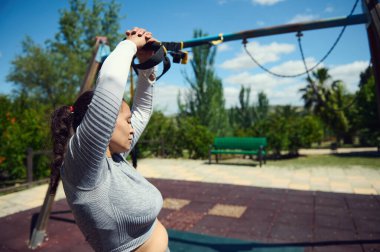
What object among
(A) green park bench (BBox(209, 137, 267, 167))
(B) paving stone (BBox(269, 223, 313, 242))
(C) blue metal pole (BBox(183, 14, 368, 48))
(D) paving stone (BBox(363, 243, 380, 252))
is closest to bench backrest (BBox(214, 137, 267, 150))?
(A) green park bench (BBox(209, 137, 267, 167))

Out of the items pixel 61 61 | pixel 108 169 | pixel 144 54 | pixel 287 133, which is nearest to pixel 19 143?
pixel 144 54

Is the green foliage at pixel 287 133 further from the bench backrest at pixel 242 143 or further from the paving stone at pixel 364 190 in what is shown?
the paving stone at pixel 364 190

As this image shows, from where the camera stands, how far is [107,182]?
114 centimetres

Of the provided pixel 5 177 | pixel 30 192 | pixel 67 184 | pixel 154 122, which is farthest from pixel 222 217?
pixel 154 122

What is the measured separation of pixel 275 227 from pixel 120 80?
388 centimetres

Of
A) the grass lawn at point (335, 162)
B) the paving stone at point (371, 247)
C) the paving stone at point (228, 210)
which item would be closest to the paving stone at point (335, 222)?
the paving stone at point (371, 247)

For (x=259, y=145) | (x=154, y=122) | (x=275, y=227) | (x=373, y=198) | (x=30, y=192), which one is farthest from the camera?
(x=154, y=122)

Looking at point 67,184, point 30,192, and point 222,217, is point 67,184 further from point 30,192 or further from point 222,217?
point 30,192

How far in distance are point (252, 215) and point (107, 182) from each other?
4023 mm

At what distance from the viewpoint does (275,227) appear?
164 inches

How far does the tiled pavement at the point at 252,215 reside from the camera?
3805 millimetres

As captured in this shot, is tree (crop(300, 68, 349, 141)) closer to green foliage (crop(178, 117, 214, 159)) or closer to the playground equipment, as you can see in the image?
green foliage (crop(178, 117, 214, 159))

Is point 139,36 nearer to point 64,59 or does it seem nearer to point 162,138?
point 162,138

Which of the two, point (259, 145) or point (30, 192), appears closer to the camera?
point (30, 192)
